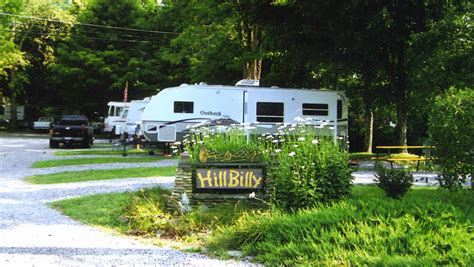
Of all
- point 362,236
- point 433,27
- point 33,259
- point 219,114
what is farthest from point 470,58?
point 33,259

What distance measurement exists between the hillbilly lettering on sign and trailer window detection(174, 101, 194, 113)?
1254 centimetres

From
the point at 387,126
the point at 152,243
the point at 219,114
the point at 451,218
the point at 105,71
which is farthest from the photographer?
the point at 105,71

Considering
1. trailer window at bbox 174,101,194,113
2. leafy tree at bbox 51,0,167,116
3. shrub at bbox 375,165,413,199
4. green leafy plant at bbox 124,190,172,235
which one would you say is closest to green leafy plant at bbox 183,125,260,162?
green leafy plant at bbox 124,190,172,235

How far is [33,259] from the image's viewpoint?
19.1 ft

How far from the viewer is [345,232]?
5.92 meters

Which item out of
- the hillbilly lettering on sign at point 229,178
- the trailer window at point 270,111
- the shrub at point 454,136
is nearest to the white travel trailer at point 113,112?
the trailer window at point 270,111

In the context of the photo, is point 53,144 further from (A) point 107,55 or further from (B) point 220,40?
(A) point 107,55

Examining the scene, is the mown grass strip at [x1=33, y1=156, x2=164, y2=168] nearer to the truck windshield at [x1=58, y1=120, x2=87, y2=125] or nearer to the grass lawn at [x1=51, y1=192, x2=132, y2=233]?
the grass lawn at [x1=51, y1=192, x2=132, y2=233]

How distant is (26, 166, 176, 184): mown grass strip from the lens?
14.2 metres

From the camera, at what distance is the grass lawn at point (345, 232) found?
5422mm

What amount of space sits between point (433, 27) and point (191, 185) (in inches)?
410

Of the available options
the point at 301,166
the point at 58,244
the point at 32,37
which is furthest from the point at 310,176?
the point at 32,37

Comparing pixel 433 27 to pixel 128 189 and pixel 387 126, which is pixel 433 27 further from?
pixel 387 126

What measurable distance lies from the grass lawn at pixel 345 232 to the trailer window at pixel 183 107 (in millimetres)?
12945
